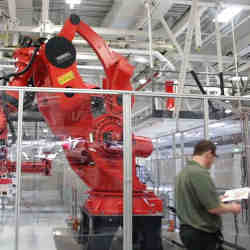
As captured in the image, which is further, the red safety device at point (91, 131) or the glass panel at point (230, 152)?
the glass panel at point (230, 152)

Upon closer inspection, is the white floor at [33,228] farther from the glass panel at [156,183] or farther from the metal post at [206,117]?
the metal post at [206,117]

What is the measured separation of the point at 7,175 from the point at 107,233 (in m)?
1.13

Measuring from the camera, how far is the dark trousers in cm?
244

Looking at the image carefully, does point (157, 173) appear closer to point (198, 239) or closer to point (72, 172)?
point (72, 172)

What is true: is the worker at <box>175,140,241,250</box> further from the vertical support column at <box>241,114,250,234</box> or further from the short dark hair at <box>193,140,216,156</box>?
the vertical support column at <box>241,114,250,234</box>

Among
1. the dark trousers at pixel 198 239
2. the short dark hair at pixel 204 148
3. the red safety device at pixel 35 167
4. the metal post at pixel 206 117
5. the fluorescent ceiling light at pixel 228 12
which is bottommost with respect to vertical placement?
the dark trousers at pixel 198 239

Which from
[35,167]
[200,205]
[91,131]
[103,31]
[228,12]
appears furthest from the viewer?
[103,31]

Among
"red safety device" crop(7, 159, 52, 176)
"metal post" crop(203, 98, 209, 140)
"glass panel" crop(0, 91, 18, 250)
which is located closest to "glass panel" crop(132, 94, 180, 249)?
"metal post" crop(203, 98, 209, 140)

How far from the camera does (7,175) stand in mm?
3279

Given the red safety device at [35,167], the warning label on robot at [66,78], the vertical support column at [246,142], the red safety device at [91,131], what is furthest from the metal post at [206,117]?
the red safety device at [35,167]

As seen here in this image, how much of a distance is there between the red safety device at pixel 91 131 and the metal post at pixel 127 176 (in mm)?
77

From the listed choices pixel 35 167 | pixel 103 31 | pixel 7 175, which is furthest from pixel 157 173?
pixel 103 31

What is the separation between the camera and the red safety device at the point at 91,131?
351 cm

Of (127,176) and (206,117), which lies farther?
(206,117)
